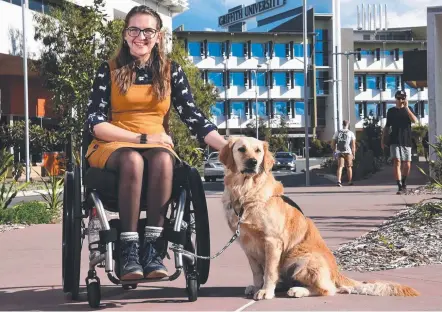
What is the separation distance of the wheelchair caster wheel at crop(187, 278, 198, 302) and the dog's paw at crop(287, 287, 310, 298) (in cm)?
65

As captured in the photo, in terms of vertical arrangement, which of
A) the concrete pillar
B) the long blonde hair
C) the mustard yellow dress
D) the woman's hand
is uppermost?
the concrete pillar

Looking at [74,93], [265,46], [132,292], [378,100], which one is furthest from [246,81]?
[132,292]

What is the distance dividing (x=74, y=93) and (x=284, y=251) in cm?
2838

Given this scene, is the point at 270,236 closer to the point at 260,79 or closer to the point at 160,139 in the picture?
the point at 160,139

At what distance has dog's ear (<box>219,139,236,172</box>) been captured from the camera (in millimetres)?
5926

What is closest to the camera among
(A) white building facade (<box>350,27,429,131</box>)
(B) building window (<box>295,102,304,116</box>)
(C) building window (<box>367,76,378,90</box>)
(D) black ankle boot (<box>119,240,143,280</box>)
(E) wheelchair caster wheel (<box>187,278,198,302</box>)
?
(D) black ankle boot (<box>119,240,143,280</box>)

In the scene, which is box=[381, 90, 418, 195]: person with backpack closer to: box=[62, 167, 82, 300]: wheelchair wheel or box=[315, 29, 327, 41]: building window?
box=[62, 167, 82, 300]: wheelchair wheel

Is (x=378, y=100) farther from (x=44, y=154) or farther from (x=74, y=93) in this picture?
(x=74, y=93)

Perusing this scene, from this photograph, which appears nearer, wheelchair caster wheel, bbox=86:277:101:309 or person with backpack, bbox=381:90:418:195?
wheelchair caster wheel, bbox=86:277:101:309

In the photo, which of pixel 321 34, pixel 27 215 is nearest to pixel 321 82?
pixel 321 34

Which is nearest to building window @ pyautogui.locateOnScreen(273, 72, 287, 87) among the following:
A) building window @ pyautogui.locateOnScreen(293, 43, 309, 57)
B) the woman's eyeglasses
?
building window @ pyautogui.locateOnScreen(293, 43, 309, 57)

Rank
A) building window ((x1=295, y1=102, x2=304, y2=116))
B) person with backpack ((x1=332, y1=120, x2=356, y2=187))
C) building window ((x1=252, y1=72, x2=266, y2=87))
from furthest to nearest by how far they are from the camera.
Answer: building window ((x1=295, y1=102, x2=304, y2=116)) < building window ((x1=252, y1=72, x2=266, y2=87)) < person with backpack ((x1=332, y1=120, x2=356, y2=187))

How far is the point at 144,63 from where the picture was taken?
638 cm

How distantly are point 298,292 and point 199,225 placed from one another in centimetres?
85
